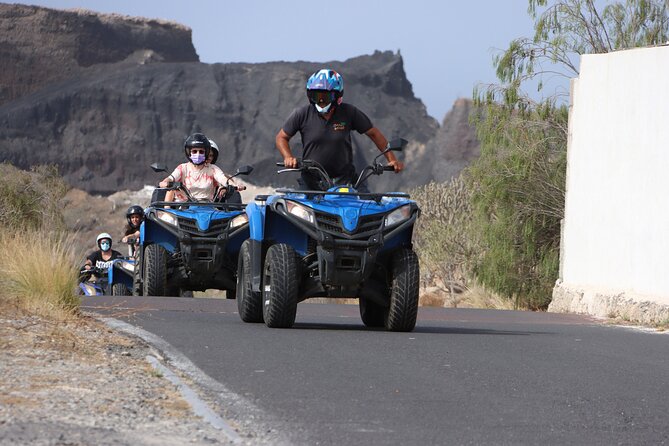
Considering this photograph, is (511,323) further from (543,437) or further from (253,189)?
(253,189)

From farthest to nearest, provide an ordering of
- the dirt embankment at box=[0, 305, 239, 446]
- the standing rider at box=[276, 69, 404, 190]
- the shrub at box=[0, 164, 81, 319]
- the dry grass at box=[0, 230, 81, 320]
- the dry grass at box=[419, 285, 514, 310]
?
the dry grass at box=[419, 285, 514, 310]
the standing rider at box=[276, 69, 404, 190]
the shrub at box=[0, 164, 81, 319]
the dry grass at box=[0, 230, 81, 320]
the dirt embankment at box=[0, 305, 239, 446]

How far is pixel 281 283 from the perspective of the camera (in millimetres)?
12953

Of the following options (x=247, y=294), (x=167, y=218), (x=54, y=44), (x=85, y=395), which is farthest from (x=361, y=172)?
(x=54, y=44)

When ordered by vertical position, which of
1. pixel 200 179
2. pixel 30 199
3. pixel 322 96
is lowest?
pixel 30 199

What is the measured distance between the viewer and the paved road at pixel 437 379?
25.1ft

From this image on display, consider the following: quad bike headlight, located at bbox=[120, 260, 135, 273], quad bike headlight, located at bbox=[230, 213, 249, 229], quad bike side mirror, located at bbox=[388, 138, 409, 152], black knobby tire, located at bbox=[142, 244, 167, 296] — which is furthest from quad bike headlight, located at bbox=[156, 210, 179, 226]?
quad bike side mirror, located at bbox=[388, 138, 409, 152]

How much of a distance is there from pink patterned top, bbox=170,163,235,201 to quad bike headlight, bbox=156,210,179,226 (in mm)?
883

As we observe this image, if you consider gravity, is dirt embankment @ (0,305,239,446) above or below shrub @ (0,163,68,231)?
above

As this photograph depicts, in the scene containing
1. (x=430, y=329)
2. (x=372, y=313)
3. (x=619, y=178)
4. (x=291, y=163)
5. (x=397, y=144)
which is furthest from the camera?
(x=619, y=178)

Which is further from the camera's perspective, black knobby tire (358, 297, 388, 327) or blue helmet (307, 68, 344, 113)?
black knobby tire (358, 297, 388, 327)

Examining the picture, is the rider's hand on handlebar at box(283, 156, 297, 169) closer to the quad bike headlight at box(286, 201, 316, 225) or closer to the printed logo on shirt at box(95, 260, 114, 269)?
the quad bike headlight at box(286, 201, 316, 225)

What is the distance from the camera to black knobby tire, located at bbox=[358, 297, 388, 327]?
1443 centimetres

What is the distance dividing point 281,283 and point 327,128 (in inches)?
64.7

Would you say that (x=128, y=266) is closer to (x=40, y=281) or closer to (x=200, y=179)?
(x=200, y=179)
